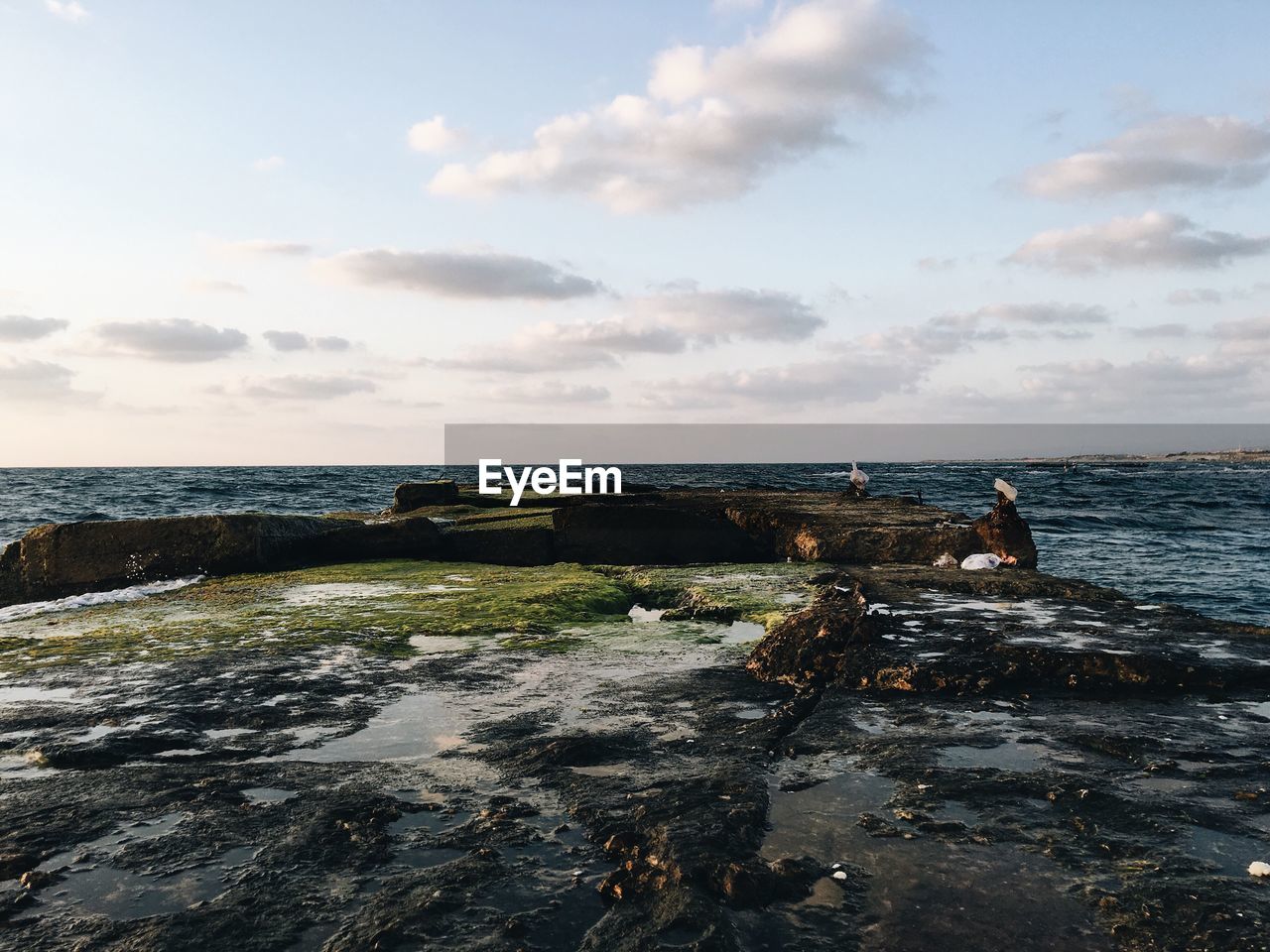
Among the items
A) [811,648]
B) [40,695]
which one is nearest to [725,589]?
[811,648]

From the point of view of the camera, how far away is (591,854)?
3.10 m

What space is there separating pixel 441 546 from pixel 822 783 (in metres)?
9.67

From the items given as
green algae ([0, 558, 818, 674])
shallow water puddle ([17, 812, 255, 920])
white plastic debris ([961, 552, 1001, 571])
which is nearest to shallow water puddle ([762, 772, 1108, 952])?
shallow water puddle ([17, 812, 255, 920])

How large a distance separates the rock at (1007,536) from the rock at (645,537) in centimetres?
304

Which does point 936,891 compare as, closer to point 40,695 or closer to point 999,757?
point 999,757

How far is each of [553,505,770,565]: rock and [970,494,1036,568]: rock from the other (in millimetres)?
3040

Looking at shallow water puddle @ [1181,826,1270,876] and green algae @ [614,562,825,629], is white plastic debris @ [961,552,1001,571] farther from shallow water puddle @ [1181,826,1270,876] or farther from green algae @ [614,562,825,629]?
shallow water puddle @ [1181,826,1270,876]

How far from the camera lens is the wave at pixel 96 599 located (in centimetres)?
912

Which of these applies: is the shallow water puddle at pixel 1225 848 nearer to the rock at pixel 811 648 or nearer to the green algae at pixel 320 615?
the rock at pixel 811 648

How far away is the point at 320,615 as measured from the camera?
26.0 feet

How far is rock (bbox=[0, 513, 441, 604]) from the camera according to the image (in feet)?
34.5

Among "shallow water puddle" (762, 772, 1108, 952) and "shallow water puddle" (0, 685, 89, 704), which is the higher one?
"shallow water puddle" (762, 772, 1108, 952)

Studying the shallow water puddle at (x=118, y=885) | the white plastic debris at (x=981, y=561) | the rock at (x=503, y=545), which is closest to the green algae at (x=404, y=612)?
the rock at (x=503, y=545)

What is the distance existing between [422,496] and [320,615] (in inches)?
474
